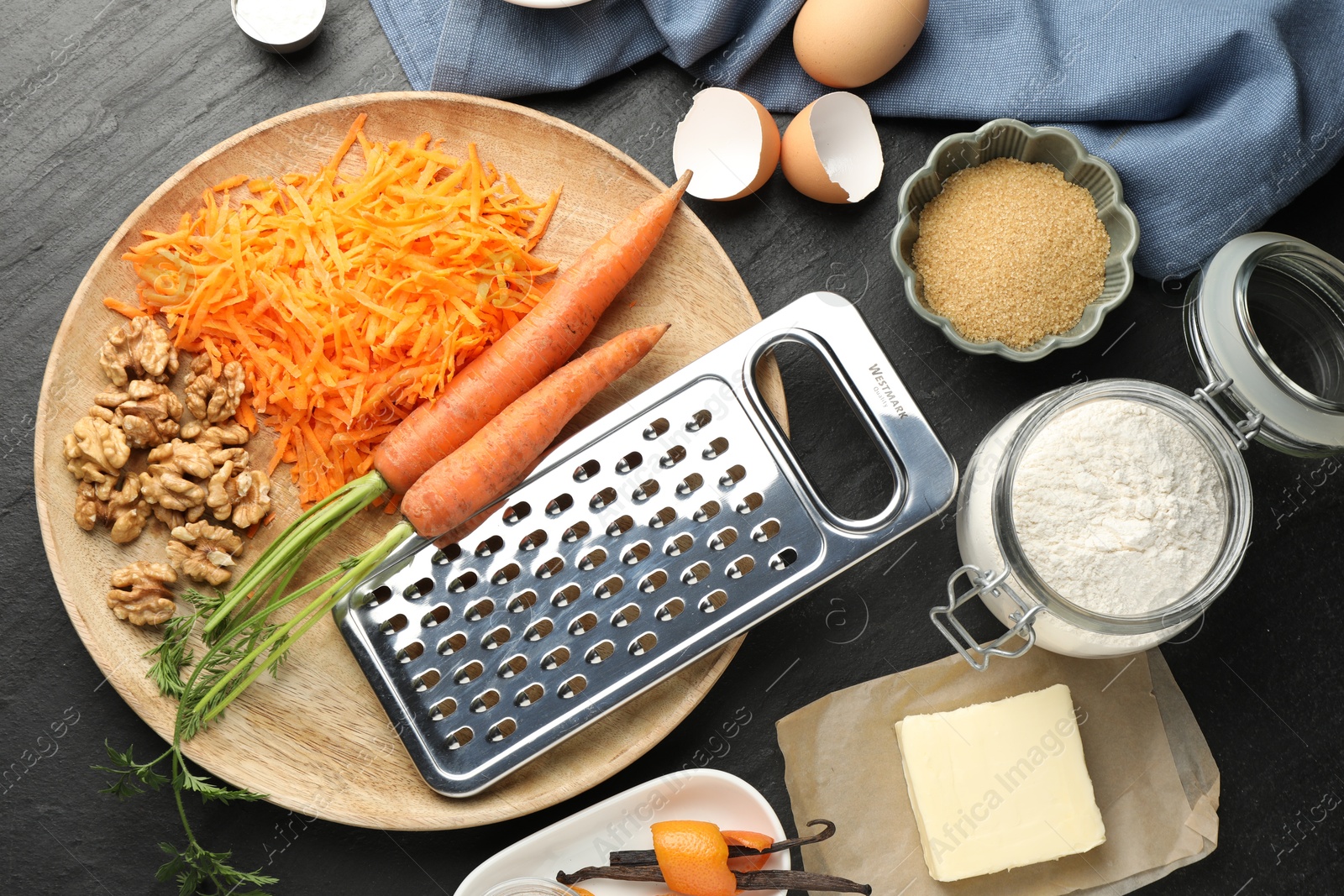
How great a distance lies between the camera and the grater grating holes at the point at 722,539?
1.66m

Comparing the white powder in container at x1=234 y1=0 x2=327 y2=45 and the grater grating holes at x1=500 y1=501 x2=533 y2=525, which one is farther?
the white powder in container at x1=234 y1=0 x2=327 y2=45

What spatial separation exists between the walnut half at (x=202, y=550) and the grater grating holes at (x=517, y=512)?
533 mm

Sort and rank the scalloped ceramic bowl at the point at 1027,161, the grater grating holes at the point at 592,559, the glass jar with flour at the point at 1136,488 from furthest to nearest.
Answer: the scalloped ceramic bowl at the point at 1027,161, the grater grating holes at the point at 592,559, the glass jar with flour at the point at 1136,488

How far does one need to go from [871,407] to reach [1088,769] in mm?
931

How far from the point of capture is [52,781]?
71.2 inches

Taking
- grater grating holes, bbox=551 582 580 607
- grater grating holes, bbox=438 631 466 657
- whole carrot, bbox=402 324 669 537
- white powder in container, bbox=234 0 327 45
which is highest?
white powder in container, bbox=234 0 327 45

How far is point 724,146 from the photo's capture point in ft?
6.09

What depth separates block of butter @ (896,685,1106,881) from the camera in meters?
1.75

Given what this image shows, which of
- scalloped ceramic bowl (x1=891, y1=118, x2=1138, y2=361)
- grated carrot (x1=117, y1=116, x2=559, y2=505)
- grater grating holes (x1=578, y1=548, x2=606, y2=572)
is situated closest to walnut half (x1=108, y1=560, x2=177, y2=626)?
grated carrot (x1=117, y1=116, x2=559, y2=505)

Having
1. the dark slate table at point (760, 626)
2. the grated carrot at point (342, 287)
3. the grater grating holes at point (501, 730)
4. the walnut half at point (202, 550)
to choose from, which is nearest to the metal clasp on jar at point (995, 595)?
the dark slate table at point (760, 626)

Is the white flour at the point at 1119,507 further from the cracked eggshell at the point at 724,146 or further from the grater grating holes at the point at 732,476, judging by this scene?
the cracked eggshell at the point at 724,146

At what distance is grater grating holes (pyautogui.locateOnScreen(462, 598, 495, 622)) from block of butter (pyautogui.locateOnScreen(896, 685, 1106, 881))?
88 centimetres

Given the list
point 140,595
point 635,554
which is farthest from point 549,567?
point 140,595

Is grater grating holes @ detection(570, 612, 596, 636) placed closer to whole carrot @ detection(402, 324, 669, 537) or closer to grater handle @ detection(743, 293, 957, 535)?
whole carrot @ detection(402, 324, 669, 537)
